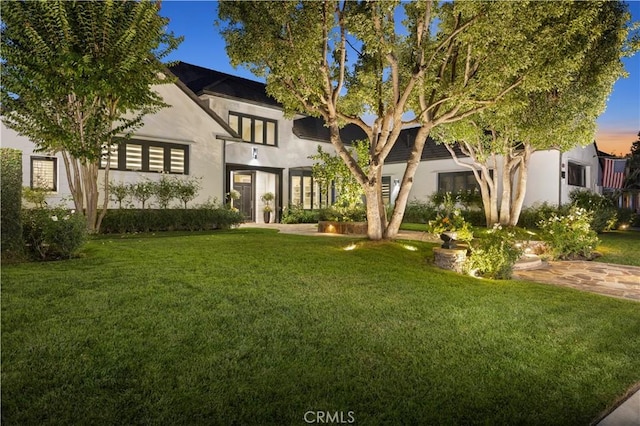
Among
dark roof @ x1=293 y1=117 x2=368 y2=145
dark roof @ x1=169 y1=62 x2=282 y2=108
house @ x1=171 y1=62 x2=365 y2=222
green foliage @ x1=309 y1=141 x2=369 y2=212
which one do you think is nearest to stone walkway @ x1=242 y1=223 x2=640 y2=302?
green foliage @ x1=309 y1=141 x2=369 y2=212

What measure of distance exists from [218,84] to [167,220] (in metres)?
9.41

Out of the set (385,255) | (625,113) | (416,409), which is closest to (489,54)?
(385,255)

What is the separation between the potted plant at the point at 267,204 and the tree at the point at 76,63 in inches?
515

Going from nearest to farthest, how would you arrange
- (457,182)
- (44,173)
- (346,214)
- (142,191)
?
1. (44,173)
2. (142,191)
3. (346,214)
4. (457,182)

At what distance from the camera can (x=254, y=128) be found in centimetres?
2164

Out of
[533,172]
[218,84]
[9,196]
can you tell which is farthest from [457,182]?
[9,196]

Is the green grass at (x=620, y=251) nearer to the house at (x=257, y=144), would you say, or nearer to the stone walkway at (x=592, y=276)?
the stone walkway at (x=592, y=276)

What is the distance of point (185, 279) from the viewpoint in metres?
5.87

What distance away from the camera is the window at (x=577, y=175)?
22008 millimetres

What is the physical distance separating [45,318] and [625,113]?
29.7 metres

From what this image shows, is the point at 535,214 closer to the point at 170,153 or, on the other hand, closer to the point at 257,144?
the point at 257,144

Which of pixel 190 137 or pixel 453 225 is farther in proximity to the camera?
pixel 190 137

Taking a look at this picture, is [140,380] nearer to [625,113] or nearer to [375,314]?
[375,314]

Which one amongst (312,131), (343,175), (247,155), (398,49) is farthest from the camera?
(312,131)
